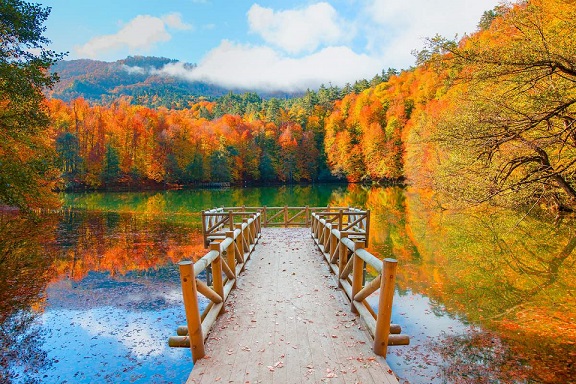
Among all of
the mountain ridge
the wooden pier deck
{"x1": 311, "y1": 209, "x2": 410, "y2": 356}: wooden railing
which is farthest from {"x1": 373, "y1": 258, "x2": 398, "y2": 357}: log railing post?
the mountain ridge

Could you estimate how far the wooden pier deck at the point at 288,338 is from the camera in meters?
4.15

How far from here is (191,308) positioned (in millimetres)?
4398

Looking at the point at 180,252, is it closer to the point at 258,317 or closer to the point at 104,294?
the point at 104,294

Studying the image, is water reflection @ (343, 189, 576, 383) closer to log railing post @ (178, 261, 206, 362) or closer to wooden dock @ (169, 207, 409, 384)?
wooden dock @ (169, 207, 409, 384)

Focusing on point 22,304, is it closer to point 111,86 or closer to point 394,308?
point 394,308

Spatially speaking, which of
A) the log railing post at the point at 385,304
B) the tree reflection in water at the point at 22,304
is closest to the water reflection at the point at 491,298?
the log railing post at the point at 385,304

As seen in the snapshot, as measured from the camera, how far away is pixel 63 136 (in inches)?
2098

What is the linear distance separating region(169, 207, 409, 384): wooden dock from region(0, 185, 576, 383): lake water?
1.64m

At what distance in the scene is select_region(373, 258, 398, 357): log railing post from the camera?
4383 mm

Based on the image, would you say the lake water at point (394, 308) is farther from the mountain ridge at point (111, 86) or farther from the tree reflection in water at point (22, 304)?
the mountain ridge at point (111, 86)

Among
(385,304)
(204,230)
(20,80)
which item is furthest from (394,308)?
(20,80)

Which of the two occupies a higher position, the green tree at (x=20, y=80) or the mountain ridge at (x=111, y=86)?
the mountain ridge at (x=111, y=86)

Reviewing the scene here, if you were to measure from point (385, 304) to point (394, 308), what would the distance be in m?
5.18

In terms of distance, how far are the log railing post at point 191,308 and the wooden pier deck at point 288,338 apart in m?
0.18
